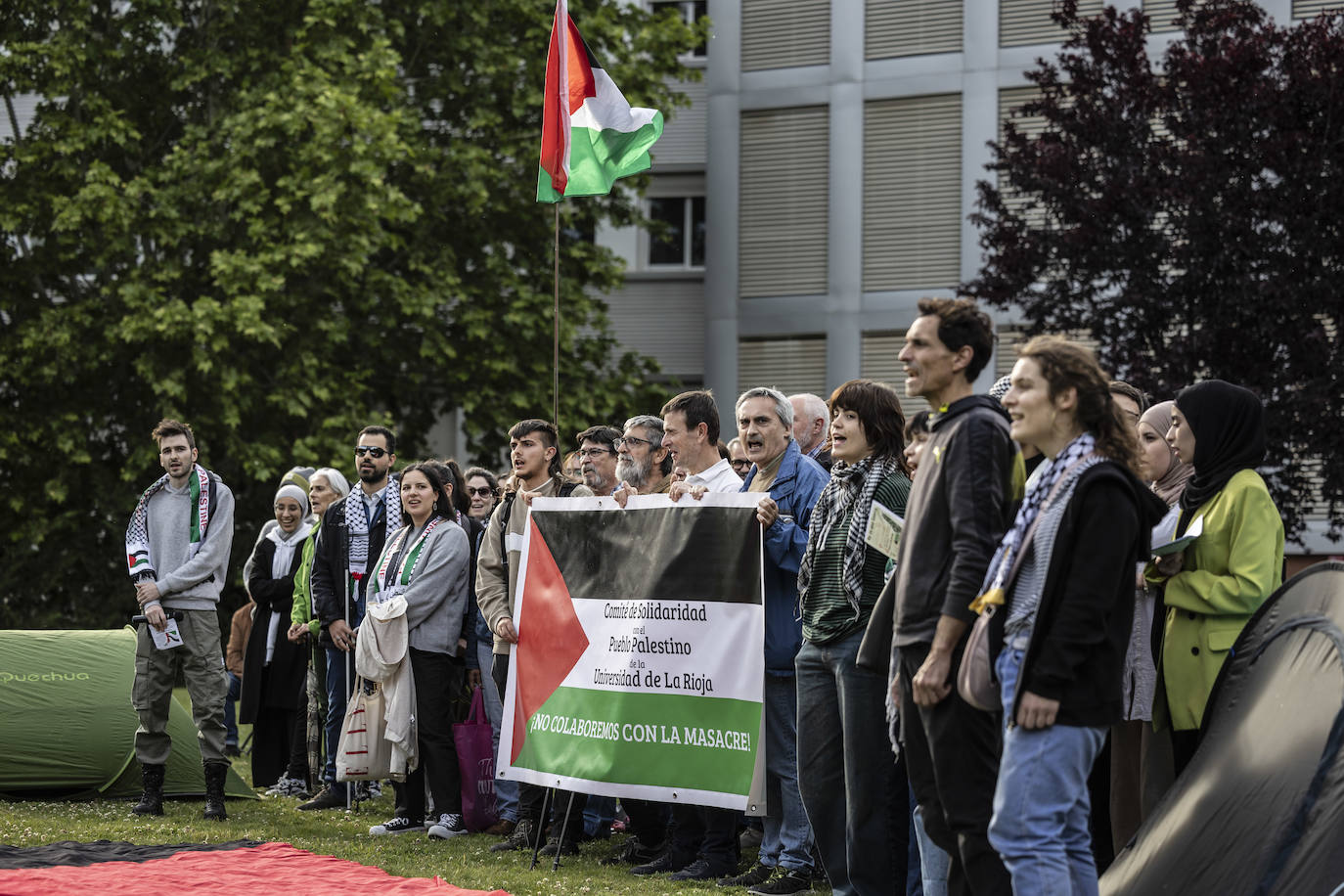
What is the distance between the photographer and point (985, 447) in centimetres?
492

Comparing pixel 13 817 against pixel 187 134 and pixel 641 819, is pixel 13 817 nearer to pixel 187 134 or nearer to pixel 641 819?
pixel 641 819

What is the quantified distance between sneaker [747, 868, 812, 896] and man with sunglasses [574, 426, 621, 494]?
2.57m

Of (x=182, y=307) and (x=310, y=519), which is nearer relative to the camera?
(x=310, y=519)

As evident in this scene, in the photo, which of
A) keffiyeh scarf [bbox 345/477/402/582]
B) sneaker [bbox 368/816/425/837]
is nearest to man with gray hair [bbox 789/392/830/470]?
keffiyeh scarf [bbox 345/477/402/582]

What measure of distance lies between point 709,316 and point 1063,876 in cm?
2114

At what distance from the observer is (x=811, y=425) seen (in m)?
8.32

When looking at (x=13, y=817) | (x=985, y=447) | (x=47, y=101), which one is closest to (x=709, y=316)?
(x=47, y=101)

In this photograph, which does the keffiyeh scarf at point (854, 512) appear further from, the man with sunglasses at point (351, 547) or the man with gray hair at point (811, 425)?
the man with sunglasses at point (351, 547)

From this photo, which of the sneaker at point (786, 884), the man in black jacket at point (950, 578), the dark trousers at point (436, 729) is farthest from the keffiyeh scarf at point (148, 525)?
the man in black jacket at point (950, 578)

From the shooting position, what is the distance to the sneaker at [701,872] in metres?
7.45

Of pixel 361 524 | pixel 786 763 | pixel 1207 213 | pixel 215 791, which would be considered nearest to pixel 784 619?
pixel 786 763

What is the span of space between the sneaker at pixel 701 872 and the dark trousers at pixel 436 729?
1983mm

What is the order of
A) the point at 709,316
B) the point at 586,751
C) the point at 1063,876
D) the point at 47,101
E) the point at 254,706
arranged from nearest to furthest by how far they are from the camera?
the point at 1063,876
the point at 586,751
the point at 254,706
the point at 47,101
the point at 709,316

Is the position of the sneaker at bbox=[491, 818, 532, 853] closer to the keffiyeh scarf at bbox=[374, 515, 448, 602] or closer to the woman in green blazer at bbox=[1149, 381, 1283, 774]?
the keffiyeh scarf at bbox=[374, 515, 448, 602]
